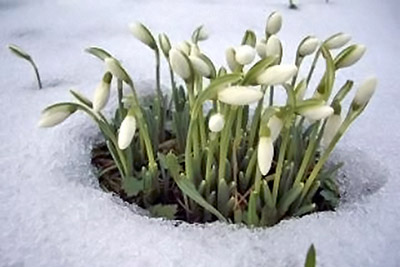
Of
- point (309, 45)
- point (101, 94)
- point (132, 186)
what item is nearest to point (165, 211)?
point (132, 186)

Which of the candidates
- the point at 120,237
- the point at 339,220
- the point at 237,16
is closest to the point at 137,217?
the point at 120,237

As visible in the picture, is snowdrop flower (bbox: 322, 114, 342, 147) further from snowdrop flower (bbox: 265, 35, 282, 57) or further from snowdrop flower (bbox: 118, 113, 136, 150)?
snowdrop flower (bbox: 118, 113, 136, 150)

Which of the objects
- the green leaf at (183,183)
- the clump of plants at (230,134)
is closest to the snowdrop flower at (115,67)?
the clump of plants at (230,134)

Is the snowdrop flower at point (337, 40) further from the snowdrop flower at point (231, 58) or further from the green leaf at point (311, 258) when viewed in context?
the green leaf at point (311, 258)

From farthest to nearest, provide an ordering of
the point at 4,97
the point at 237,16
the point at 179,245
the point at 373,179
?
the point at 237,16, the point at 4,97, the point at 373,179, the point at 179,245

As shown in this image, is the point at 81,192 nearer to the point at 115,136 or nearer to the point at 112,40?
the point at 115,136

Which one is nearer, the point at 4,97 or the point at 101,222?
the point at 101,222

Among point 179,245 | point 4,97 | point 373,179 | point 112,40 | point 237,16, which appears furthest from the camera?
point 237,16
